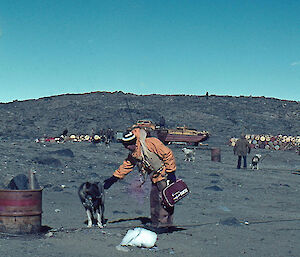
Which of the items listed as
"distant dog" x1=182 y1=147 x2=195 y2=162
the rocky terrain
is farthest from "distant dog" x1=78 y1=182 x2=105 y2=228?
"distant dog" x1=182 y1=147 x2=195 y2=162

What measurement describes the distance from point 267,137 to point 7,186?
35920 mm

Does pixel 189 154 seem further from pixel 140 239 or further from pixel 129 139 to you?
pixel 140 239

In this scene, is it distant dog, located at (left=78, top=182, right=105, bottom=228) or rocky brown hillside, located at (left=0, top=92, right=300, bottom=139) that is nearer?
distant dog, located at (left=78, top=182, right=105, bottom=228)

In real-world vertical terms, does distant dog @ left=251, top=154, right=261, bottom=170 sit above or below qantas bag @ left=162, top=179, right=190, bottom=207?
below

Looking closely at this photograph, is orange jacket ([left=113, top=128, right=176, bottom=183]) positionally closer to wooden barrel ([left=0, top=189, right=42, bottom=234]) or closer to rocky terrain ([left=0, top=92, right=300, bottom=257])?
rocky terrain ([left=0, top=92, right=300, bottom=257])

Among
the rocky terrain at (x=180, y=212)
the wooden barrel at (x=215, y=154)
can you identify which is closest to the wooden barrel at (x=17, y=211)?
the rocky terrain at (x=180, y=212)

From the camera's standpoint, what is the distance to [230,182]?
1564 cm

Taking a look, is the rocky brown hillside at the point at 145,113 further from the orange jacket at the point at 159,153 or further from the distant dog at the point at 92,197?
the orange jacket at the point at 159,153

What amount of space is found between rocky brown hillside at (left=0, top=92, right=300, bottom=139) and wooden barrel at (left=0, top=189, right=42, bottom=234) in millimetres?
42401

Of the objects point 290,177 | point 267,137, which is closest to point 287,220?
point 290,177

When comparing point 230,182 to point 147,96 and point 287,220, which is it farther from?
point 147,96

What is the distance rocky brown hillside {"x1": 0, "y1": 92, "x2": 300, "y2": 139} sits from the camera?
178 ft

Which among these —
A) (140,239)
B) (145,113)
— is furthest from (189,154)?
(145,113)

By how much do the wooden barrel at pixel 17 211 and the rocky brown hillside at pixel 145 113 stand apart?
1669 inches
